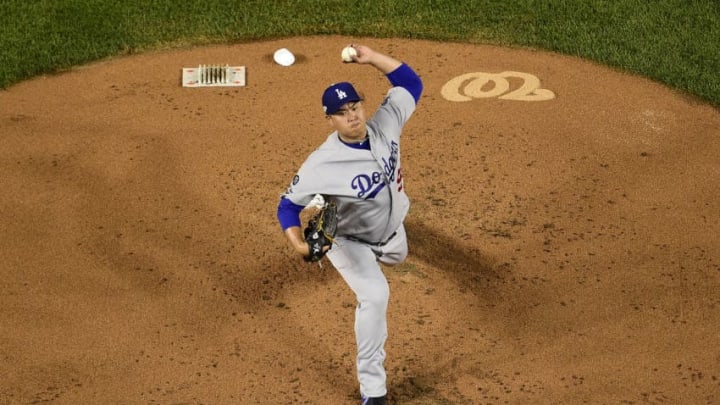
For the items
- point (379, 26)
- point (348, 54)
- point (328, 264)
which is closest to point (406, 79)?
point (348, 54)

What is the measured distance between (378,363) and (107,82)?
17.3 feet

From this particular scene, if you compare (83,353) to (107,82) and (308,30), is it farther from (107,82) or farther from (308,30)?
(308,30)

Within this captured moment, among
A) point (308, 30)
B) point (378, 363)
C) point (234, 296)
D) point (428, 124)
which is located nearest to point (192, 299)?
point (234, 296)

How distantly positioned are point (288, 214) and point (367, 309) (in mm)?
773

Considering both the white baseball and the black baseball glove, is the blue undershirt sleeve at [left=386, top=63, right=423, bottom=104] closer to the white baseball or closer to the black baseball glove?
the white baseball

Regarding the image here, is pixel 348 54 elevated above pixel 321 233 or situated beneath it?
elevated above

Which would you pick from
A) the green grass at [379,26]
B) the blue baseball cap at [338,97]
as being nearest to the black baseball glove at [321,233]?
the blue baseball cap at [338,97]

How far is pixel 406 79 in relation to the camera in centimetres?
774

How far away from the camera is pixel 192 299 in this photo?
27.6 feet

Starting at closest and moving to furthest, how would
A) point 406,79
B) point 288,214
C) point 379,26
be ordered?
point 288,214 < point 406,79 < point 379,26

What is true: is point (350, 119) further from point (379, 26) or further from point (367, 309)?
point (379, 26)

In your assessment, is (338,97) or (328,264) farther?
(328,264)

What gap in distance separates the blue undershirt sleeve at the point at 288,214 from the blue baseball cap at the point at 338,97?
0.61m

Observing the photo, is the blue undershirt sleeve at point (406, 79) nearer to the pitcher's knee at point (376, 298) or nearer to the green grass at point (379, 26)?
the pitcher's knee at point (376, 298)
